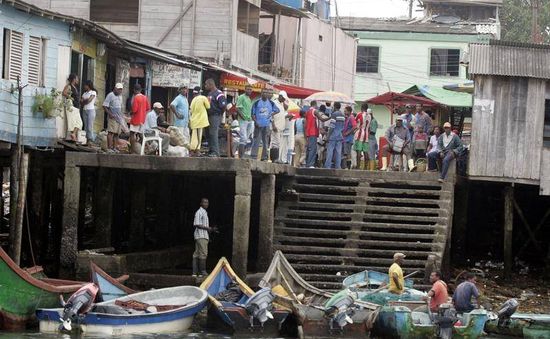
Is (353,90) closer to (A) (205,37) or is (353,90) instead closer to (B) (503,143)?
(A) (205,37)

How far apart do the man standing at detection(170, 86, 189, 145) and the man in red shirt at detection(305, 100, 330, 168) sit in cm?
376

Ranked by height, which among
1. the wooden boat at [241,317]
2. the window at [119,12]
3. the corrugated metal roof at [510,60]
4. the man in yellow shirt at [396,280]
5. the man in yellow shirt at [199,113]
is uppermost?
the window at [119,12]

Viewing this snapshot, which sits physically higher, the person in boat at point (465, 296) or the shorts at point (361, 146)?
the shorts at point (361, 146)

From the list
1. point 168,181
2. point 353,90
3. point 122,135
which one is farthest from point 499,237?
point 353,90

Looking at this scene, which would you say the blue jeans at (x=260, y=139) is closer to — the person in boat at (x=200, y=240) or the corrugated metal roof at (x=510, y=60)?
the person in boat at (x=200, y=240)

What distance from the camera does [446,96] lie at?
1464 inches

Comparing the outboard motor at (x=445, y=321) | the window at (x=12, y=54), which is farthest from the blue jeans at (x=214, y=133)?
the outboard motor at (x=445, y=321)

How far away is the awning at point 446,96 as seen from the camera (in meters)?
36.1

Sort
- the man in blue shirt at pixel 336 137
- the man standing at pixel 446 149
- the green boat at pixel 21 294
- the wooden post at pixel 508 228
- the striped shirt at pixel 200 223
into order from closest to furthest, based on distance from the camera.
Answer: the green boat at pixel 21 294
the striped shirt at pixel 200 223
the man standing at pixel 446 149
the man in blue shirt at pixel 336 137
the wooden post at pixel 508 228

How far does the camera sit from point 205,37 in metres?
37.8

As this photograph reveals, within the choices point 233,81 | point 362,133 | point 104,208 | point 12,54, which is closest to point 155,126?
point 104,208

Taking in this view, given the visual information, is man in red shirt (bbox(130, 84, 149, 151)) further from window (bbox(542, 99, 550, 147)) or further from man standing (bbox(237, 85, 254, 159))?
window (bbox(542, 99, 550, 147))

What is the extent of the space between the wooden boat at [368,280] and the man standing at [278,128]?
14.7 feet

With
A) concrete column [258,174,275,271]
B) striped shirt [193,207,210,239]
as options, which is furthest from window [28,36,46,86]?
concrete column [258,174,275,271]
